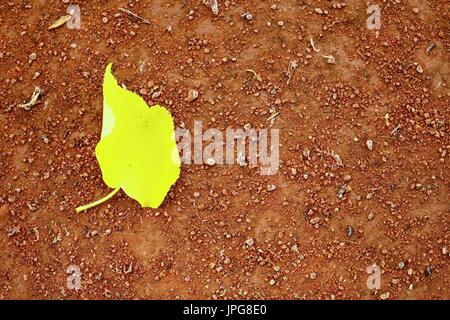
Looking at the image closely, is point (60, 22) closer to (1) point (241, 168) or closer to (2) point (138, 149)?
(2) point (138, 149)

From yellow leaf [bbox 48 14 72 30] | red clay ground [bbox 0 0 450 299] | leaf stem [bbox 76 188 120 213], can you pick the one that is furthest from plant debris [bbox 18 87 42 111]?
leaf stem [bbox 76 188 120 213]

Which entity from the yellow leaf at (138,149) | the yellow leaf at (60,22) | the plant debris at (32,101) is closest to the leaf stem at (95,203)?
the yellow leaf at (138,149)

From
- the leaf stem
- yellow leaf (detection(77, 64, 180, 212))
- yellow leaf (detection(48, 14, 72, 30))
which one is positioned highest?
yellow leaf (detection(48, 14, 72, 30))

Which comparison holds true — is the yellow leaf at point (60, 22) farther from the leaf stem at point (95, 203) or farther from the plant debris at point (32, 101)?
the leaf stem at point (95, 203)

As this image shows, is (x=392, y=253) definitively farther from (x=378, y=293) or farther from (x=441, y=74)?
(x=441, y=74)

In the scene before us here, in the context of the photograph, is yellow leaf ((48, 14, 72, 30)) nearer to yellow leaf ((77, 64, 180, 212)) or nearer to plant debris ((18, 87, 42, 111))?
plant debris ((18, 87, 42, 111))

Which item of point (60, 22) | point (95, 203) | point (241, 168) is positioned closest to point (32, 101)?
point (60, 22)

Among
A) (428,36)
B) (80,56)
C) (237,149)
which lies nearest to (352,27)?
(428,36)
